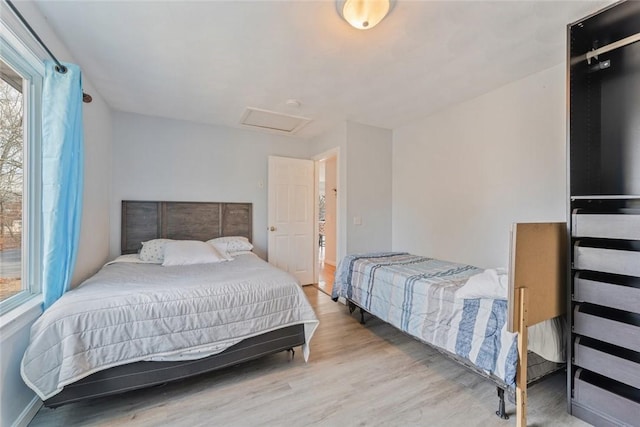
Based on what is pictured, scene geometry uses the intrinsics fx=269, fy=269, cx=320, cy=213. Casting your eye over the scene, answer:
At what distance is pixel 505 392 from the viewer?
5.44ft

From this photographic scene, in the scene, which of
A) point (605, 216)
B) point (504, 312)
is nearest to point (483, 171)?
point (605, 216)

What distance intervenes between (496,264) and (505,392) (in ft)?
4.55

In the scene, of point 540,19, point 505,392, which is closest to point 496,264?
point 505,392

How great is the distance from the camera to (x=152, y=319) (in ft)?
5.77

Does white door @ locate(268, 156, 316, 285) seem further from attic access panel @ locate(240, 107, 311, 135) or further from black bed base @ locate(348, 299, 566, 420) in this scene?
black bed base @ locate(348, 299, 566, 420)

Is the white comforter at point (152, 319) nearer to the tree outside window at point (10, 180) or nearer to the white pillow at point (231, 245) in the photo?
the tree outside window at point (10, 180)

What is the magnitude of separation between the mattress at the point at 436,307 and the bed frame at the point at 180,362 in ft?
2.97

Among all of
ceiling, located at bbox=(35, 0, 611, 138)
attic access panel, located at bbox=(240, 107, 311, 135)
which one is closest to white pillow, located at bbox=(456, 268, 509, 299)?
ceiling, located at bbox=(35, 0, 611, 138)

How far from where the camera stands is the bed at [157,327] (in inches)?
61.2

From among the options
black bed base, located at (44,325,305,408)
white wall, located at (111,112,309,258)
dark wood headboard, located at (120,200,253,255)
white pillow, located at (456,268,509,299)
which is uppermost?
white wall, located at (111,112,309,258)

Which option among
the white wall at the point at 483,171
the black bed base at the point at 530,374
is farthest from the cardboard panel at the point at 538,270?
the white wall at the point at 483,171

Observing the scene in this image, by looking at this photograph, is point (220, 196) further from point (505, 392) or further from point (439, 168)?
point (505, 392)

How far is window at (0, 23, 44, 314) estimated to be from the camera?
5.11 ft

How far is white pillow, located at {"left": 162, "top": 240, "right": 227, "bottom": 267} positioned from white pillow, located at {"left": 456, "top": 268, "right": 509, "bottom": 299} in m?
2.44
